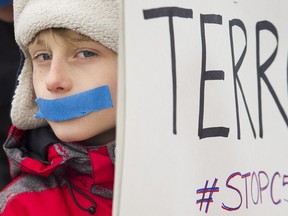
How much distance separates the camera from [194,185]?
856 mm

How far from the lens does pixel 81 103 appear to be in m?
1.03

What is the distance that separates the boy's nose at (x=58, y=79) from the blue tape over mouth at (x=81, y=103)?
2 centimetres

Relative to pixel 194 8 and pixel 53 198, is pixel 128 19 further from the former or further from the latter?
pixel 53 198

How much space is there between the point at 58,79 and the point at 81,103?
6 centimetres

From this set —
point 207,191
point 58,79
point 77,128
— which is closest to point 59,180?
point 77,128

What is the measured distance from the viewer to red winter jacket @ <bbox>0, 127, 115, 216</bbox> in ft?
3.61

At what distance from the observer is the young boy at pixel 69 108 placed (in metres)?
1.04

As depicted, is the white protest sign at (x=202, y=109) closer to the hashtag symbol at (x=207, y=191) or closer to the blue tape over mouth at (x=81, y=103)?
the hashtag symbol at (x=207, y=191)

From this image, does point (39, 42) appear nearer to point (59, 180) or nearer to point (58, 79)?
point (58, 79)

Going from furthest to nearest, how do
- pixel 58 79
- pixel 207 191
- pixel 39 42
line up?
1. pixel 39 42
2. pixel 58 79
3. pixel 207 191

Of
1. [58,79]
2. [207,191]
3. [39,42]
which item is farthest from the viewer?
[39,42]

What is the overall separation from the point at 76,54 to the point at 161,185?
15.5 inches

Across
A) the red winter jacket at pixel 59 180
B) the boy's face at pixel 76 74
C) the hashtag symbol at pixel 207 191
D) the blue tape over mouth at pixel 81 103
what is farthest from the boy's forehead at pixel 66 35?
the hashtag symbol at pixel 207 191

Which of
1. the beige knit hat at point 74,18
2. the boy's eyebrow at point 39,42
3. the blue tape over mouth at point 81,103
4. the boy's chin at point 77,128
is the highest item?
the beige knit hat at point 74,18
